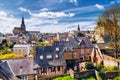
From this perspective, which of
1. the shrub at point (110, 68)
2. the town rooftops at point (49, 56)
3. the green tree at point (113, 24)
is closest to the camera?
the shrub at point (110, 68)

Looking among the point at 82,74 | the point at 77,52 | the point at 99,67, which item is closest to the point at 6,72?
the point at 82,74

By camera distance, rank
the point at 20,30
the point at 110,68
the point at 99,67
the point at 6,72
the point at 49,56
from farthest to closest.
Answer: the point at 20,30 → the point at 49,56 → the point at 99,67 → the point at 110,68 → the point at 6,72

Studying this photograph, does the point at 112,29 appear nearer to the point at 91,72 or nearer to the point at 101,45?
the point at 101,45

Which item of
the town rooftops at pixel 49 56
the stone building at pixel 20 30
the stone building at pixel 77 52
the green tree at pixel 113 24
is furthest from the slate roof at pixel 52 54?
the stone building at pixel 20 30

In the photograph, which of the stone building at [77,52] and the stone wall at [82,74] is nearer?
the stone wall at [82,74]

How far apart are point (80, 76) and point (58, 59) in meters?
10.0

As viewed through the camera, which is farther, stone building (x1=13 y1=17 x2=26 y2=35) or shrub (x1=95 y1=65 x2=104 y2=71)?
stone building (x1=13 y1=17 x2=26 y2=35)

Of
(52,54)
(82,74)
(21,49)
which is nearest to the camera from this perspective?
(82,74)

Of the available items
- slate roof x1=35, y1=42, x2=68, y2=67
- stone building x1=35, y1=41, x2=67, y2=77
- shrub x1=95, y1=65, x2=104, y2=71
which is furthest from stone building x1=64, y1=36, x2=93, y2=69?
shrub x1=95, y1=65, x2=104, y2=71

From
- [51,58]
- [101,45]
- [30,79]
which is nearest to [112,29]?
[101,45]

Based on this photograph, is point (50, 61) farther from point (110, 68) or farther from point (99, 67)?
point (110, 68)

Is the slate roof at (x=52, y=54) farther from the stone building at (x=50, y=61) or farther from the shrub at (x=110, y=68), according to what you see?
the shrub at (x=110, y=68)

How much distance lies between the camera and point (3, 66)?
44.9 metres

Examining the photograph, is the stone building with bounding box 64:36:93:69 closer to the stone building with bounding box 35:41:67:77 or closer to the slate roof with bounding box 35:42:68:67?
the slate roof with bounding box 35:42:68:67
